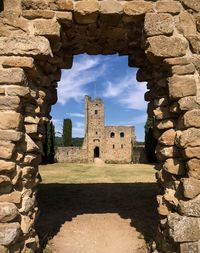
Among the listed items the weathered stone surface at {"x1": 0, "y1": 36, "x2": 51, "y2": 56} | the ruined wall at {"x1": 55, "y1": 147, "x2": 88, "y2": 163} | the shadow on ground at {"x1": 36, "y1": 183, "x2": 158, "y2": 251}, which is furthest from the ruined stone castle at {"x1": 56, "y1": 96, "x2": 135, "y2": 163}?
the weathered stone surface at {"x1": 0, "y1": 36, "x2": 51, "y2": 56}

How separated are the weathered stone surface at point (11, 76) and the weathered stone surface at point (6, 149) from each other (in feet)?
2.83

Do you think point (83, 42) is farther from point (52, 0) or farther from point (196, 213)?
point (196, 213)

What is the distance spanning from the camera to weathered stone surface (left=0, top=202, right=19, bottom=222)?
3936mm

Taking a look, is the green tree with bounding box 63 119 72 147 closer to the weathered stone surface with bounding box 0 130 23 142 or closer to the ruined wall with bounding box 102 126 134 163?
the ruined wall with bounding box 102 126 134 163

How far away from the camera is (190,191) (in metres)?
4.05

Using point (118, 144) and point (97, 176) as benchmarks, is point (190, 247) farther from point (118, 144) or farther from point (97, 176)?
point (118, 144)

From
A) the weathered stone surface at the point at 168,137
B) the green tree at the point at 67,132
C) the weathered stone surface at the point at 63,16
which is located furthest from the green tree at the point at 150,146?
the weathered stone surface at the point at 63,16

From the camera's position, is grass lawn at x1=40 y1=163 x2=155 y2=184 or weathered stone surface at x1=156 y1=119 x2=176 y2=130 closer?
weathered stone surface at x1=156 y1=119 x2=176 y2=130

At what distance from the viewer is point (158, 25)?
4.52 m

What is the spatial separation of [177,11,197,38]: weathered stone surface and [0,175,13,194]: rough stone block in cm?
337

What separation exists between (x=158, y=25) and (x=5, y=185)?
10.6 ft

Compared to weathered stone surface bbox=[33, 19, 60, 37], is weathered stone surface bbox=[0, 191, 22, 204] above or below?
below

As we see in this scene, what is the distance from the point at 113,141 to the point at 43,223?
31451 mm

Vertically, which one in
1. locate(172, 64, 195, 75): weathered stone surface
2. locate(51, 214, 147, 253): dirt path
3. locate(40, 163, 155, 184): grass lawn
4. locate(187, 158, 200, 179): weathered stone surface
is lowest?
locate(51, 214, 147, 253): dirt path
